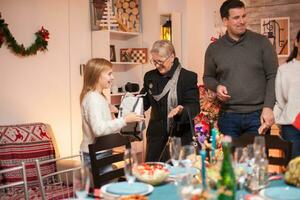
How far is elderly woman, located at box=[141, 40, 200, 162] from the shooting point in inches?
127

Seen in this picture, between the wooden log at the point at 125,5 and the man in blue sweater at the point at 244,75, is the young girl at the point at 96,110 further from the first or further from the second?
the wooden log at the point at 125,5

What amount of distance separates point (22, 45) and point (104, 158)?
2191 millimetres

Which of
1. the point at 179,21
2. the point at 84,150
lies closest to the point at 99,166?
the point at 84,150

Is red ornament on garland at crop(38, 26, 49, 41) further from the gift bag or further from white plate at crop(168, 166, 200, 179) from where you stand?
white plate at crop(168, 166, 200, 179)

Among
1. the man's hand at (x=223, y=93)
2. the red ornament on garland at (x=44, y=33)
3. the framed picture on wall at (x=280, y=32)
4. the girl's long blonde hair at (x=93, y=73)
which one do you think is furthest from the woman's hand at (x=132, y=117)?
the framed picture on wall at (x=280, y=32)

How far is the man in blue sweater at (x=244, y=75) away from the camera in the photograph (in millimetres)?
3256

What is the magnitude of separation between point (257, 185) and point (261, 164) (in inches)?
3.8

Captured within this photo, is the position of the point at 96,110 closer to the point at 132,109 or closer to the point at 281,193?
the point at 132,109

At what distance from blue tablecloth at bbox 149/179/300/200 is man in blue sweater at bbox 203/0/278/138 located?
1120mm

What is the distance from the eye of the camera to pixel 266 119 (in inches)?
123

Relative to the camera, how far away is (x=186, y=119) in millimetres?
3209

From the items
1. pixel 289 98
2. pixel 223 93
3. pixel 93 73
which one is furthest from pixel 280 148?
pixel 93 73

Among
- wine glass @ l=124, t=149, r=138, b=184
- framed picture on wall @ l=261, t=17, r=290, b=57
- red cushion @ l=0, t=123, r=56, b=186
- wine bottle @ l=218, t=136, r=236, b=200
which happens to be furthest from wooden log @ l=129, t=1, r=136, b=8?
wine bottle @ l=218, t=136, r=236, b=200

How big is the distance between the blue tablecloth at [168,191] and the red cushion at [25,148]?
7.45 feet
